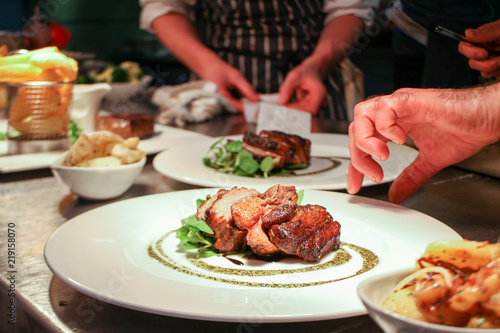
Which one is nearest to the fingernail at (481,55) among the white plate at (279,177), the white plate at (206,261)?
the white plate at (279,177)

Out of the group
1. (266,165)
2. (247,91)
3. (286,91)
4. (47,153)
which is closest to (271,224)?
(266,165)

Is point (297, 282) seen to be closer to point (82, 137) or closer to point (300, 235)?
point (300, 235)

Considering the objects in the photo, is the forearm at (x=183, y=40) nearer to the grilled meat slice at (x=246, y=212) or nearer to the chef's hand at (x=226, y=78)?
the chef's hand at (x=226, y=78)

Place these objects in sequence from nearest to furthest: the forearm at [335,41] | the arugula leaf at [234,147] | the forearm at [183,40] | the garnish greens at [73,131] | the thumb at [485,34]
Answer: the thumb at [485,34] → the arugula leaf at [234,147] → the garnish greens at [73,131] → the forearm at [335,41] → the forearm at [183,40]

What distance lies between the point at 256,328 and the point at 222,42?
2746 mm

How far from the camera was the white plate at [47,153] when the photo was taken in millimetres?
1700

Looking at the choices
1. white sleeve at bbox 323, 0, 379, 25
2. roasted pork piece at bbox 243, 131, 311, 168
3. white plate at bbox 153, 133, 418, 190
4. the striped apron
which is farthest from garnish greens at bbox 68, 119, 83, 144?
white sleeve at bbox 323, 0, 379, 25

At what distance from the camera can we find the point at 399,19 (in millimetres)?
2553

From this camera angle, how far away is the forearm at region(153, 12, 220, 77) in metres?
3.17

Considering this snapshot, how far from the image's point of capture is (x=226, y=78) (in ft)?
9.92

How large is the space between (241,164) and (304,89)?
1316mm

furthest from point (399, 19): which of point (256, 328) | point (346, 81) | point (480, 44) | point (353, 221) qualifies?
point (256, 328)

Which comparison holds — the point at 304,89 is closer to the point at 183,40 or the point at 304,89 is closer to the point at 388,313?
the point at 183,40

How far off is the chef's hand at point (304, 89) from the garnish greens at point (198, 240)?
1.76 metres
